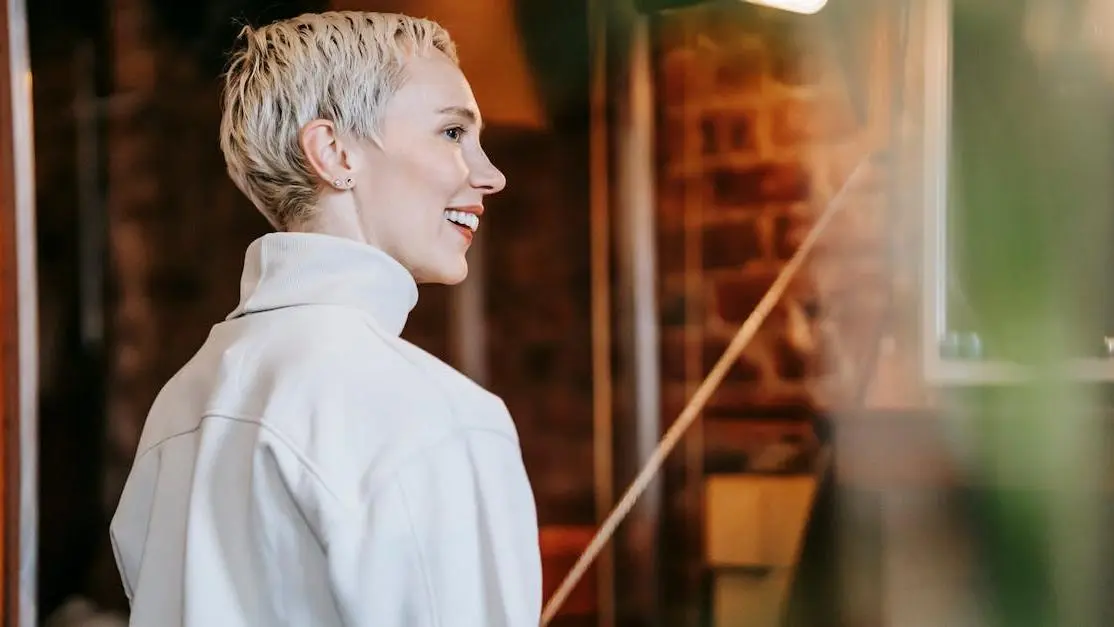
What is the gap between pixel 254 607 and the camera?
2.58 feet

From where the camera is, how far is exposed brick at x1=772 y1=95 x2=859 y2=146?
39.8 inches

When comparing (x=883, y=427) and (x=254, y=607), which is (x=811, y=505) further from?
(x=254, y=607)

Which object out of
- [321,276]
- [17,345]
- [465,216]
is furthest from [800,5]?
[17,345]

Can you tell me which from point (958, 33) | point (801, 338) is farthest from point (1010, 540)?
point (958, 33)

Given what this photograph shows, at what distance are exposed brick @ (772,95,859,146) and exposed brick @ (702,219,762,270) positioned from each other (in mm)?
88

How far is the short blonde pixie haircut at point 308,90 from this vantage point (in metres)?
0.95

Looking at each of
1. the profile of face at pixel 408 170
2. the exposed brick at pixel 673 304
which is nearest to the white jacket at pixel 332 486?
the profile of face at pixel 408 170

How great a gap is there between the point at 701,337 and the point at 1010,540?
1.07ft

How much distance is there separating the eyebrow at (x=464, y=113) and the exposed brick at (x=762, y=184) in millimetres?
236

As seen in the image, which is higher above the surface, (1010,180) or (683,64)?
(683,64)

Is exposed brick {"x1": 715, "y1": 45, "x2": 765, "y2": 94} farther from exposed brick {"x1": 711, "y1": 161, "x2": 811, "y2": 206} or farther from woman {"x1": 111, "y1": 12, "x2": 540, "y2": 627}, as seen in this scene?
woman {"x1": 111, "y1": 12, "x2": 540, "y2": 627}

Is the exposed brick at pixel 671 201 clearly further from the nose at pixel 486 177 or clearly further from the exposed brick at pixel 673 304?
the nose at pixel 486 177

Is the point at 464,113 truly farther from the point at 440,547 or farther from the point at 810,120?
the point at 440,547

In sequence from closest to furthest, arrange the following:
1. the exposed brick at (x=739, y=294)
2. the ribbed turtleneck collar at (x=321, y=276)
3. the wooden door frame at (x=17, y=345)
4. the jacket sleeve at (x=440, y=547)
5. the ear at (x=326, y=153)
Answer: the jacket sleeve at (x=440, y=547) → the ribbed turtleneck collar at (x=321, y=276) → the ear at (x=326, y=153) → the exposed brick at (x=739, y=294) → the wooden door frame at (x=17, y=345)
